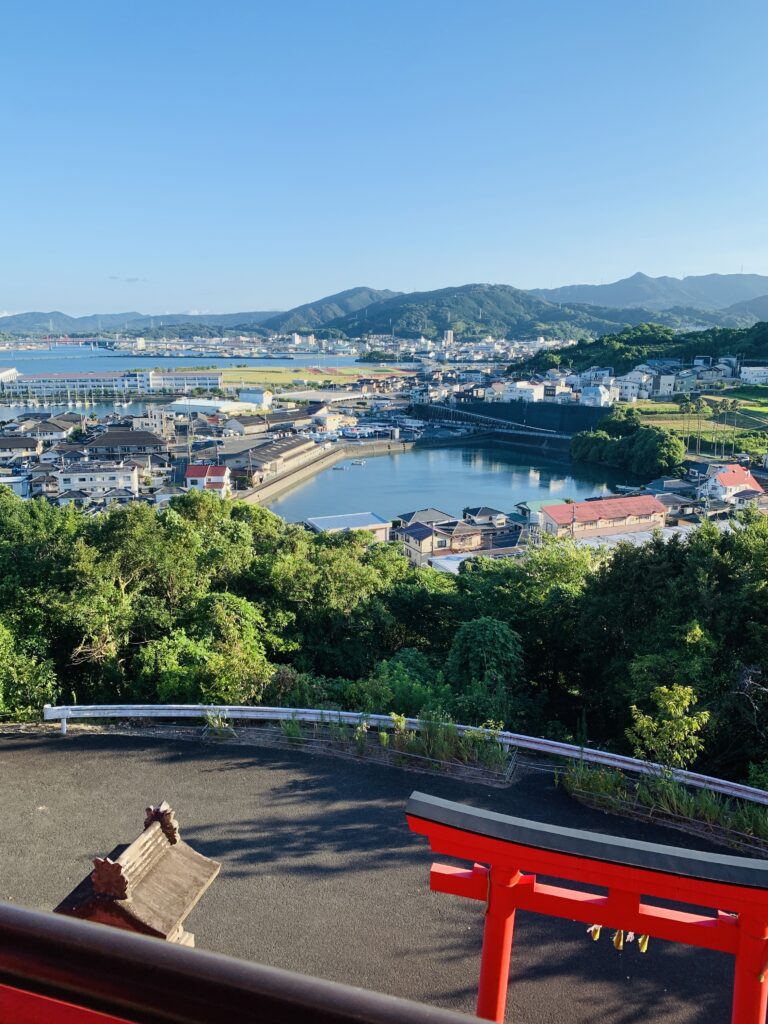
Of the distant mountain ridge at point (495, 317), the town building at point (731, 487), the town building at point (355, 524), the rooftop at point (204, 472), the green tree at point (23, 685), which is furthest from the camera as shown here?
the distant mountain ridge at point (495, 317)

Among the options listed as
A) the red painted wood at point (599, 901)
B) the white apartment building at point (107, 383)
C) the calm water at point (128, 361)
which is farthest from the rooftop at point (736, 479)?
the calm water at point (128, 361)

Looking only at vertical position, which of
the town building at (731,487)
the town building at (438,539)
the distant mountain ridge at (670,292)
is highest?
the distant mountain ridge at (670,292)

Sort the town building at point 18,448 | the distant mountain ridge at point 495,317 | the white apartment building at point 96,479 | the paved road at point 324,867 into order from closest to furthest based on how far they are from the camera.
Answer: the paved road at point 324,867 → the white apartment building at point 96,479 → the town building at point 18,448 → the distant mountain ridge at point 495,317

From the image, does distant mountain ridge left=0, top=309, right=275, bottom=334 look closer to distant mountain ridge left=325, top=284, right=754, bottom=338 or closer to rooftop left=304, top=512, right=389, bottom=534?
distant mountain ridge left=325, top=284, right=754, bottom=338

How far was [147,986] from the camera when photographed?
0.37 m

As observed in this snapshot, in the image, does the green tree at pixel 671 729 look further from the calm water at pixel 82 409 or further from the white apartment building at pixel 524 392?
the calm water at pixel 82 409

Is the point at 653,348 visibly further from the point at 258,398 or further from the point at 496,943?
the point at 496,943

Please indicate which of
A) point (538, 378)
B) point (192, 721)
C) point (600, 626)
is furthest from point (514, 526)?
point (538, 378)

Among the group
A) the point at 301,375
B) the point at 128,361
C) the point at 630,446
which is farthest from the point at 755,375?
the point at 128,361

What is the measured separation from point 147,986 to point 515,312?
117287 mm

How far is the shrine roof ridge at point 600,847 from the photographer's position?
3.90 ft

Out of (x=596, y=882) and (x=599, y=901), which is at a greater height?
(x=596, y=882)

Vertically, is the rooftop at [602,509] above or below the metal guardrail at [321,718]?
below

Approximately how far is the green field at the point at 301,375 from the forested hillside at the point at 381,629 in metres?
45.0
